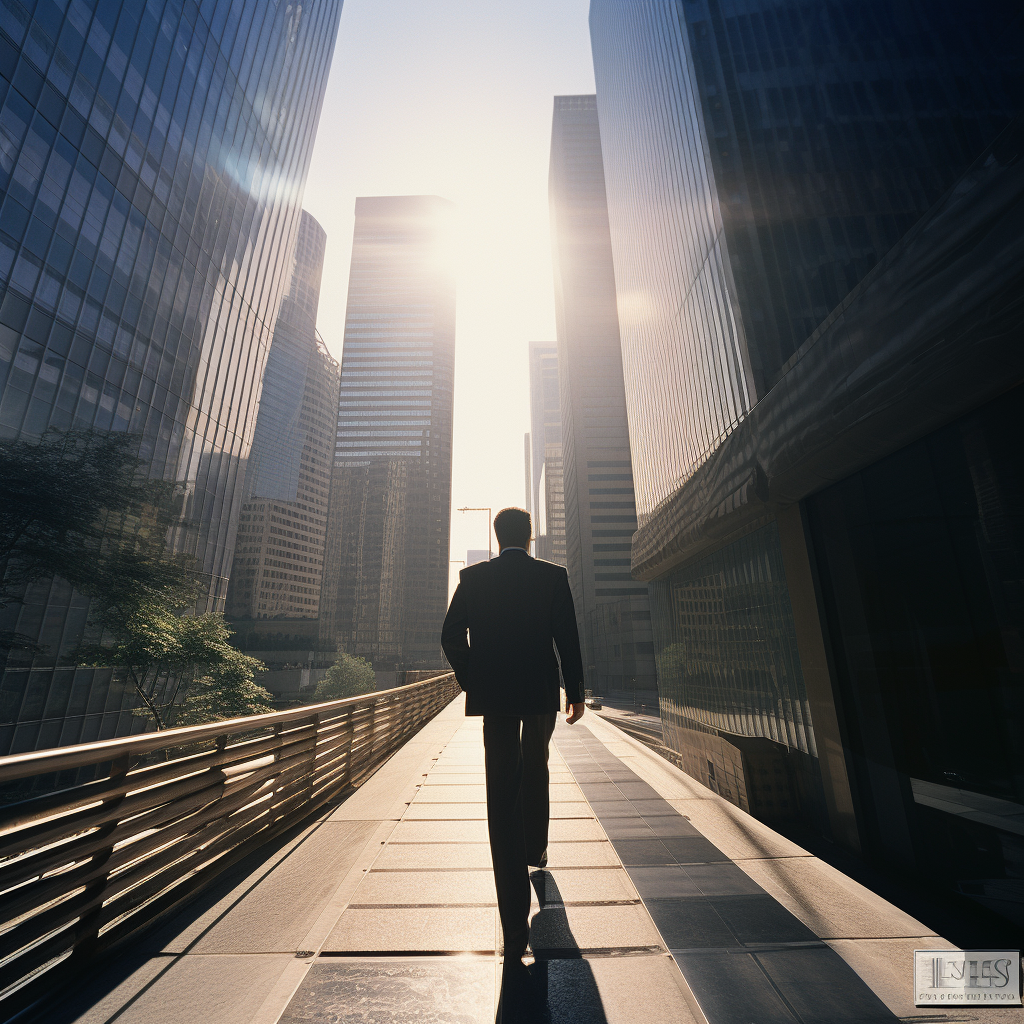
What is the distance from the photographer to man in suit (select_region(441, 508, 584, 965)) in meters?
2.42

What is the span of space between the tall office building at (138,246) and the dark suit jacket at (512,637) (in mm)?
29106

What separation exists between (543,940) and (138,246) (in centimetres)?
3839

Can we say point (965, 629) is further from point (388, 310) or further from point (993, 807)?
point (388, 310)

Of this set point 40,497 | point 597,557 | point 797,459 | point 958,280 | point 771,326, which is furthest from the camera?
point 597,557

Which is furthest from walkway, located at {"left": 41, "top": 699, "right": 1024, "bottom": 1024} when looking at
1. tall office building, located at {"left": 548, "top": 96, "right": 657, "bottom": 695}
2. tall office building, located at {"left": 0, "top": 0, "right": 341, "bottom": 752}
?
tall office building, located at {"left": 548, "top": 96, "right": 657, "bottom": 695}

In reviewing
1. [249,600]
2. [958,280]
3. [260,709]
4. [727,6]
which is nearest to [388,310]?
[249,600]

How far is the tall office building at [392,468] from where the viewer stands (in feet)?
392

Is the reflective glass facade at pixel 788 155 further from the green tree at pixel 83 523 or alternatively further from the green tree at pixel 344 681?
the green tree at pixel 344 681

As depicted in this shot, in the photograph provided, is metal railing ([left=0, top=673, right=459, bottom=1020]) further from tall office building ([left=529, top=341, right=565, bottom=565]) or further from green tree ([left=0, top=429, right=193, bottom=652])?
tall office building ([left=529, top=341, right=565, bottom=565])

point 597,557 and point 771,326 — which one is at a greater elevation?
point 597,557

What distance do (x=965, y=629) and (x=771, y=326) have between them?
478cm

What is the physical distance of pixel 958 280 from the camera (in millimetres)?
2812

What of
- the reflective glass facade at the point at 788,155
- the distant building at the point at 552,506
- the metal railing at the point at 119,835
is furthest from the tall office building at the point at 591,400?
the metal railing at the point at 119,835

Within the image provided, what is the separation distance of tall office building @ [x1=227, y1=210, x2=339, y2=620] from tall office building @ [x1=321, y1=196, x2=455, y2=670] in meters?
6.58
